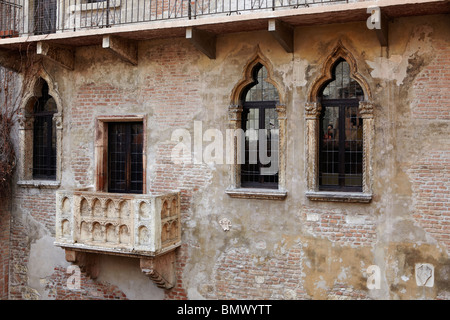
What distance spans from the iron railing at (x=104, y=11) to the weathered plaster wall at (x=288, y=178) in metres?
0.53

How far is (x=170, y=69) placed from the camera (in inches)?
372

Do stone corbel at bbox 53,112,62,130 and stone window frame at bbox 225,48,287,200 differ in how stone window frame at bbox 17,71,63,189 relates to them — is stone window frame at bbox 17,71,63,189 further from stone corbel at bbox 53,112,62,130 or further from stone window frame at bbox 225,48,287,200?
stone window frame at bbox 225,48,287,200

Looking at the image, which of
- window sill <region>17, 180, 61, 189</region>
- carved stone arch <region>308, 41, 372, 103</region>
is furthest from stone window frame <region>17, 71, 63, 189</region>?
carved stone arch <region>308, 41, 372, 103</region>

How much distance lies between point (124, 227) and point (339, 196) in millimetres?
3871

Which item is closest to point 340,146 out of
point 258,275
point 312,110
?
point 312,110

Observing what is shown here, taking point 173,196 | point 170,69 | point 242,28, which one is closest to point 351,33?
point 242,28

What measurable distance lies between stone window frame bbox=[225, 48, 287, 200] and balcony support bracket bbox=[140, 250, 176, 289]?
1772mm

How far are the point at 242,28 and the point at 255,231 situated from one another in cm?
367

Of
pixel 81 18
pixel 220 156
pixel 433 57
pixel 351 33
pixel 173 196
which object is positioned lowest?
pixel 173 196

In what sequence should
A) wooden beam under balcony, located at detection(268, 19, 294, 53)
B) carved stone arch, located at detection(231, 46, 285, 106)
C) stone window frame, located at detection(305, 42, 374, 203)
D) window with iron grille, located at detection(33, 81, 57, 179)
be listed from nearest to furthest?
wooden beam under balcony, located at detection(268, 19, 294, 53), stone window frame, located at detection(305, 42, 374, 203), carved stone arch, located at detection(231, 46, 285, 106), window with iron grille, located at detection(33, 81, 57, 179)

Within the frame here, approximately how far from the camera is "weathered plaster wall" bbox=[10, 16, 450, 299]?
766cm

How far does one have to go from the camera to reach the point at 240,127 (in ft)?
29.5

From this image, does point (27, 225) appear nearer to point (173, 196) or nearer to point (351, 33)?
point (173, 196)

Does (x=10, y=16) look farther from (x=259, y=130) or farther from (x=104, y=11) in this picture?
(x=259, y=130)
